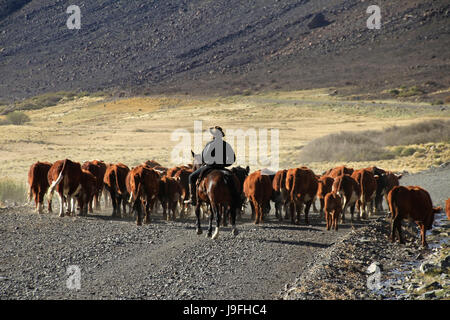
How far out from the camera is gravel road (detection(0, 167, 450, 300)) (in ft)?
35.0

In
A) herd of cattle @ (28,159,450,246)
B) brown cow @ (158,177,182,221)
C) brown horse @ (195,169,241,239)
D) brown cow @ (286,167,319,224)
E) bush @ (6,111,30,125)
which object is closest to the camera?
brown horse @ (195,169,241,239)

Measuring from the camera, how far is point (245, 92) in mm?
94188

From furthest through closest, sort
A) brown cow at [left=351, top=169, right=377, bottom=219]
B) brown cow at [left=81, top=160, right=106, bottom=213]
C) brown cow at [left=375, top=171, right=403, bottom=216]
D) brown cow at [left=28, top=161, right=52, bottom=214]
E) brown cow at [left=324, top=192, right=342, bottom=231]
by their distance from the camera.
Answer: brown cow at [left=375, top=171, right=403, bottom=216] → brown cow at [left=81, top=160, right=106, bottom=213] → brown cow at [left=28, top=161, right=52, bottom=214] → brown cow at [left=351, top=169, right=377, bottom=219] → brown cow at [left=324, top=192, right=342, bottom=231]

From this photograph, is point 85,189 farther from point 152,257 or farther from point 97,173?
point 152,257

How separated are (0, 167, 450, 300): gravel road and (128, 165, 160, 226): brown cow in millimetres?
394

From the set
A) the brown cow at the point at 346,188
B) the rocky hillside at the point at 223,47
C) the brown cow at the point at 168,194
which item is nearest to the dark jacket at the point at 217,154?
the brown cow at the point at 346,188

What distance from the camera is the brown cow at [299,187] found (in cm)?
1727

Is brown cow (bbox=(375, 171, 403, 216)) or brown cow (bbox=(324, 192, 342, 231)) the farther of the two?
brown cow (bbox=(375, 171, 403, 216))

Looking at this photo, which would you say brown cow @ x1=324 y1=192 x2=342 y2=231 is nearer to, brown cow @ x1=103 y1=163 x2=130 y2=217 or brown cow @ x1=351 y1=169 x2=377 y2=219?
brown cow @ x1=351 y1=169 x2=377 y2=219

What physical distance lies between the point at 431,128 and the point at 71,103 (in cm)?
6072

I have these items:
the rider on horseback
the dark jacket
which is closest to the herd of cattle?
the rider on horseback

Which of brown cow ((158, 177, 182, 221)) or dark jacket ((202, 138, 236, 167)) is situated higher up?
dark jacket ((202, 138, 236, 167))
